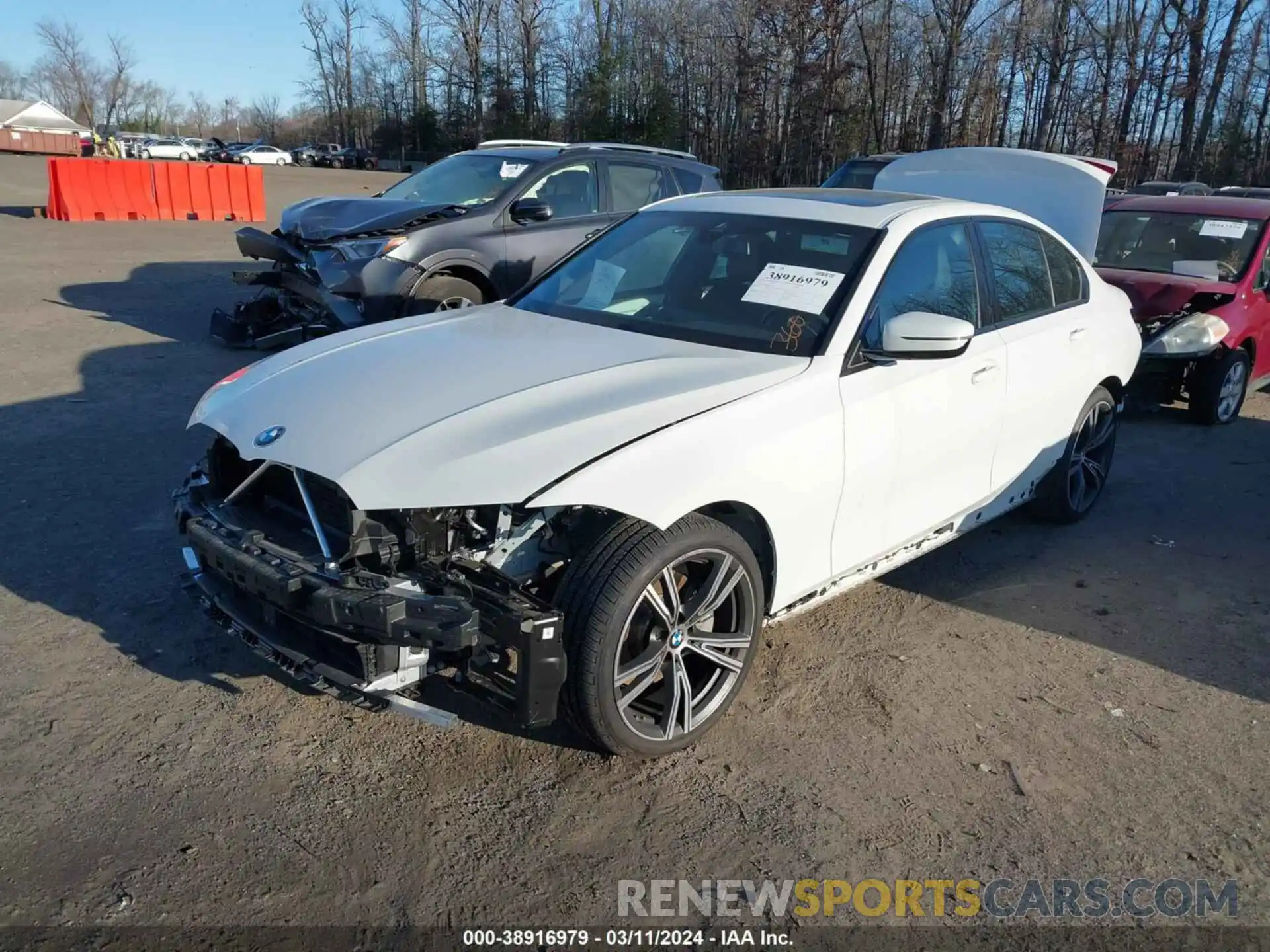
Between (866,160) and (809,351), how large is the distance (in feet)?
39.2

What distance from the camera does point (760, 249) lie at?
13.6 ft

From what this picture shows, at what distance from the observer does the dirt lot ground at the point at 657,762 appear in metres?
2.76

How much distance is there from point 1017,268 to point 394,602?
3551 mm

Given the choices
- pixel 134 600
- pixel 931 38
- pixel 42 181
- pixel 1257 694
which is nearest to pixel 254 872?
pixel 134 600

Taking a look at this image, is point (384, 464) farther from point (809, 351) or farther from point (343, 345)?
point (809, 351)

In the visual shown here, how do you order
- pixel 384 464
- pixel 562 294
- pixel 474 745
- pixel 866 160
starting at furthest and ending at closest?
pixel 866 160
pixel 562 294
pixel 474 745
pixel 384 464

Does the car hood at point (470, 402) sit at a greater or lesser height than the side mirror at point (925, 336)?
lesser

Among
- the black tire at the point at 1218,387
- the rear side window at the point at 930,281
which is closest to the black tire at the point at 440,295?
the rear side window at the point at 930,281

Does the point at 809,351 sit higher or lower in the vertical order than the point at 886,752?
higher

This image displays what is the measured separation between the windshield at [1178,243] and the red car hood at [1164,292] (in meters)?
0.16

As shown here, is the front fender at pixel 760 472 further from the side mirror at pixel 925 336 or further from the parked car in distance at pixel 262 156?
the parked car in distance at pixel 262 156

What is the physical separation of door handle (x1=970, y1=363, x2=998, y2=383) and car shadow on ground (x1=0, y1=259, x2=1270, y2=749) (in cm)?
107

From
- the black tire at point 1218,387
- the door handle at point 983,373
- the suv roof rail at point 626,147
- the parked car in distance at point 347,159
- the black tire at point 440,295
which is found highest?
the parked car in distance at point 347,159

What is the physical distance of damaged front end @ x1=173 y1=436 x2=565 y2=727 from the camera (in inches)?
109
